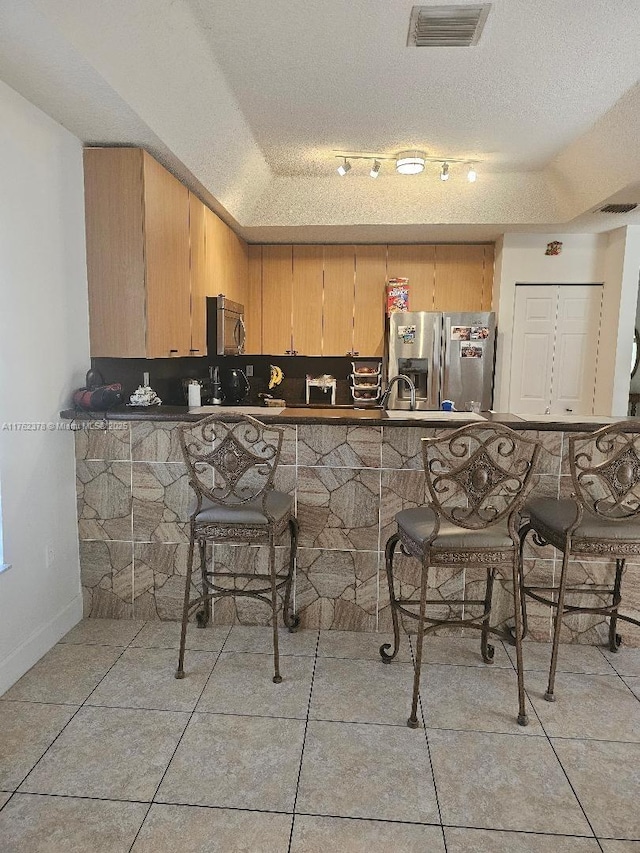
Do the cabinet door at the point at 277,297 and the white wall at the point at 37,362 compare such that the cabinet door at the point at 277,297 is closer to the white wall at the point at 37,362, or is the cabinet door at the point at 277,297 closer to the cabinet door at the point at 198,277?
the cabinet door at the point at 198,277

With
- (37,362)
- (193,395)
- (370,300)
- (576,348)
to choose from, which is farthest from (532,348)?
(37,362)

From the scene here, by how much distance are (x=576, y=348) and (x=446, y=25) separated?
3.27 metres

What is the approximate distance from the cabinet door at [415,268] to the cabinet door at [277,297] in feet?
3.05

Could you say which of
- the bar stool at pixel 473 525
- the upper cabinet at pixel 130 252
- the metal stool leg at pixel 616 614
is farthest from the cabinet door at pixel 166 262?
the metal stool leg at pixel 616 614

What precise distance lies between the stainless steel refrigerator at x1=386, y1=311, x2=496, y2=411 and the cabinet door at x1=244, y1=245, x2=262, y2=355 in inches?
48.3

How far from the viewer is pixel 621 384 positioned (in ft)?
15.7

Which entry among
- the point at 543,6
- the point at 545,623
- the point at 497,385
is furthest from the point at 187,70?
the point at 497,385

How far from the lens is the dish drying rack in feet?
17.7

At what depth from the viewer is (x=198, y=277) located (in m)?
3.86

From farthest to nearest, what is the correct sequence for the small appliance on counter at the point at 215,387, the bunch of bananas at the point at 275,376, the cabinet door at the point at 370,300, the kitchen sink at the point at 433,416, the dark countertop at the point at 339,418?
1. the bunch of bananas at the point at 275,376
2. the cabinet door at the point at 370,300
3. the small appliance on counter at the point at 215,387
4. the kitchen sink at the point at 433,416
5. the dark countertop at the point at 339,418

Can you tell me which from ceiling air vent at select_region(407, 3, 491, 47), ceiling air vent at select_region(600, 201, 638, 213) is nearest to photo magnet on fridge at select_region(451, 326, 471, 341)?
ceiling air vent at select_region(600, 201, 638, 213)

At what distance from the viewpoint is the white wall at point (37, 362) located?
240 centimetres

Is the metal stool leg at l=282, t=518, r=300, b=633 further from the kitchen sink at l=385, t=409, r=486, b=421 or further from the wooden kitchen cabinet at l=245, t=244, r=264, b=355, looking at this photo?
the wooden kitchen cabinet at l=245, t=244, r=264, b=355

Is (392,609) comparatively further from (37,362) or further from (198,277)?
(198,277)
